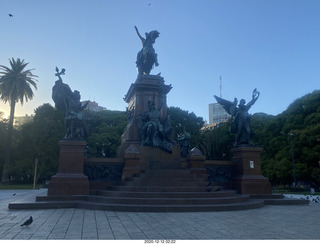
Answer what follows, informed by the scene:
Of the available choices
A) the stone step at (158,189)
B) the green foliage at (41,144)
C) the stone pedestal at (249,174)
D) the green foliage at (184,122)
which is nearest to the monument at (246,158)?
the stone pedestal at (249,174)

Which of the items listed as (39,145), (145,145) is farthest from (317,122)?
(39,145)

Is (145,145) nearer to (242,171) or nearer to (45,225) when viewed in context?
(242,171)

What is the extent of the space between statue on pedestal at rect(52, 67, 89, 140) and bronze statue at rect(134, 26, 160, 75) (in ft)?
19.6

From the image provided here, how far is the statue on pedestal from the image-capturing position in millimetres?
14984

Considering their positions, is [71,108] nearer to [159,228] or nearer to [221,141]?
[159,228]

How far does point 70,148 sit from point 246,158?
9.66 meters

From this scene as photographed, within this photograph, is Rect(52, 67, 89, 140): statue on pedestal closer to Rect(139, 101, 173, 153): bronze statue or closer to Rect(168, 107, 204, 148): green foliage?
Rect(139, 101, 173, 153): bronze statue

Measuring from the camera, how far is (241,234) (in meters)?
6.90

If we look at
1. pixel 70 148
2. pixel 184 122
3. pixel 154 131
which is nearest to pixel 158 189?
pixel 154 131

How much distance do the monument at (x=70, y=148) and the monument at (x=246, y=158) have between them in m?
8.51

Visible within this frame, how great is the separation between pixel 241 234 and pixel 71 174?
9589 mm

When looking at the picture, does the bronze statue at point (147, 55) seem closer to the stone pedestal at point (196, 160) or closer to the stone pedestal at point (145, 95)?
the stone pedestal at point (145, 95)

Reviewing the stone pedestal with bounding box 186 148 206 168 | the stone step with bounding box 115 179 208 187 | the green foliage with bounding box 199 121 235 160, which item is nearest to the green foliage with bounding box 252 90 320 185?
the green foliage with bounding box 199 121 235 160

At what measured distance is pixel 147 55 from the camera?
20.2 m
